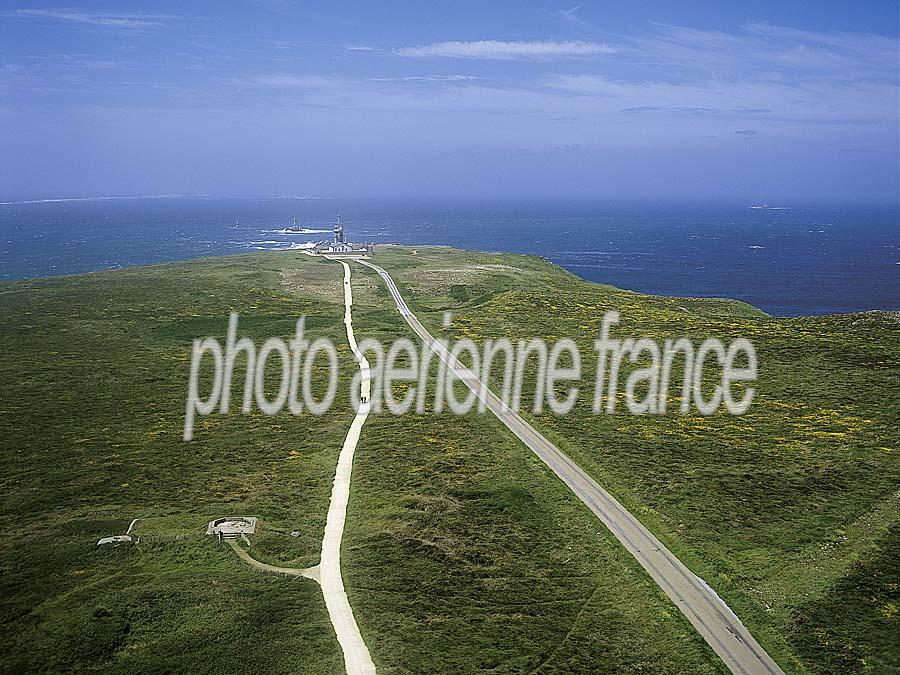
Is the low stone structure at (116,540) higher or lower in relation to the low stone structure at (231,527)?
lower

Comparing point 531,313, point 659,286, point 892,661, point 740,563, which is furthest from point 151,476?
point 659,286

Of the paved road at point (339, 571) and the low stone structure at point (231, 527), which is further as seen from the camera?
the low stone structure at point (231, 527)

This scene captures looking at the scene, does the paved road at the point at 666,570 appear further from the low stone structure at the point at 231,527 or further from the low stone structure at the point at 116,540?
the low stone structure at the point at 116,540

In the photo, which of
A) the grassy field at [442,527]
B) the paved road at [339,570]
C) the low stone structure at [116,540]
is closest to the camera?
the paved road at [339,570]

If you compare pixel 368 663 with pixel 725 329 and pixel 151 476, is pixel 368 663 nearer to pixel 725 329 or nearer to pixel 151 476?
pixel 151 476

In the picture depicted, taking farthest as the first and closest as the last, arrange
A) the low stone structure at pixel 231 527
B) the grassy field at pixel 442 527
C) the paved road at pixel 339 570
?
the low stone structure at pixel 231 527
the grassy field at pixel 442 527
the paved road at pixel 339 570

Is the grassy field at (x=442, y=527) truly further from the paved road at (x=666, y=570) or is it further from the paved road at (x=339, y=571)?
the paved road at (x=666, y=570)

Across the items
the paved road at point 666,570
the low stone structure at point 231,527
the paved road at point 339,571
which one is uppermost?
the paved road at point 666,570

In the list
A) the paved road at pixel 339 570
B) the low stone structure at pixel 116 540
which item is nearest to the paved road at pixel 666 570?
the paved road at pixel 339 570
